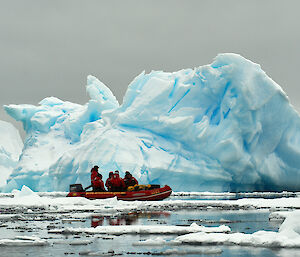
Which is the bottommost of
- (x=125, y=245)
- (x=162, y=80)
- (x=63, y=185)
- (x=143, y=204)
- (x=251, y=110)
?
(x=125, y=245)

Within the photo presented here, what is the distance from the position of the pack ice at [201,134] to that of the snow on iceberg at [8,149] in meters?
16.0

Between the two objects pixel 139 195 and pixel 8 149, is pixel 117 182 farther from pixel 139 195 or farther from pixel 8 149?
pixel 8 149

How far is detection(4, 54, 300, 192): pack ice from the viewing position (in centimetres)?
2745

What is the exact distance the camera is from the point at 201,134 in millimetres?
27609

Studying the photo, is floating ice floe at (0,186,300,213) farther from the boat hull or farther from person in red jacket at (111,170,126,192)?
person in red jacket at (111,170,126,192)

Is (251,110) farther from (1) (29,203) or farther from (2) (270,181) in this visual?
(1) (29,203)

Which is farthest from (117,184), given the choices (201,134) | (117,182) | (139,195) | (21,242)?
(21,242)

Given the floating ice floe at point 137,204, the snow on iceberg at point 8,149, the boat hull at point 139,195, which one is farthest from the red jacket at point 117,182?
the snow on iceberg at point 8,149

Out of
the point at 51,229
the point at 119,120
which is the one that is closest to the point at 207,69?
the point at 119,120

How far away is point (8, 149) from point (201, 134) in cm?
3030

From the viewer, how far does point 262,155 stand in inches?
1140

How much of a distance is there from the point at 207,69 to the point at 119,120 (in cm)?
578

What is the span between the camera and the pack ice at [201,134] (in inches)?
1081

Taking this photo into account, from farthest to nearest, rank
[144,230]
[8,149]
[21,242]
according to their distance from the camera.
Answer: [8,149] < [144,230] < [21,242]
